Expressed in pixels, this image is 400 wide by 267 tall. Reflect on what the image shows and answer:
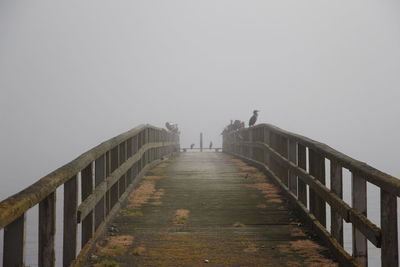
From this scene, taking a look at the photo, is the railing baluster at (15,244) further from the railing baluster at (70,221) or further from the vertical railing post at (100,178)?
the vertical railing post at (100,178)

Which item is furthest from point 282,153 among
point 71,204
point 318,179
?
point 71,204

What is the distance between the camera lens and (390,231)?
378cm

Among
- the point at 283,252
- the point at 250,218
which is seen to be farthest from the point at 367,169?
the point at 250,218

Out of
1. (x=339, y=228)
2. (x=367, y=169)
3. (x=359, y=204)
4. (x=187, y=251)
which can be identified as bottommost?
(x=187, y=251)

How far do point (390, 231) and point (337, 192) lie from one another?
1628 millimetres

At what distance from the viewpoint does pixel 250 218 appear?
723cm

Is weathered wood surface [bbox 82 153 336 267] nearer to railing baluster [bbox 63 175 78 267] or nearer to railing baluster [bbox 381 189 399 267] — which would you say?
railing baluster [bbox 63 175 78 267]

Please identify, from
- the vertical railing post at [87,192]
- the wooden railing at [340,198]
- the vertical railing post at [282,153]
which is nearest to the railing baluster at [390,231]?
the wooden railing at [340,198]

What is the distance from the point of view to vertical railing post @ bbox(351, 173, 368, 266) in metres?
4.57

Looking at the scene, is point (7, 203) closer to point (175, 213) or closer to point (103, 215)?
point (103, 215)

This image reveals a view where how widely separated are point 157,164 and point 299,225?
30.8 ft

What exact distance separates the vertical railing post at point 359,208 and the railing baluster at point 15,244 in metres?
3.29

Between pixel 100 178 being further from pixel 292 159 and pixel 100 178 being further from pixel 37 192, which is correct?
pixel 292 159

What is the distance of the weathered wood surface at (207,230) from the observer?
5.32 metres
